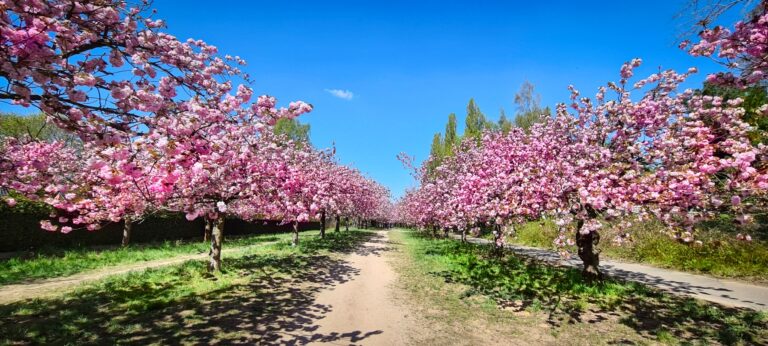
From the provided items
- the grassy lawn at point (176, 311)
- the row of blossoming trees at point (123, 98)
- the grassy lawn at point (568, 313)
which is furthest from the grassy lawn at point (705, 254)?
the row of blossoming trees at point (123, 98)

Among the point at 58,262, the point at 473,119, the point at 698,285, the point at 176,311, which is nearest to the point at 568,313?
the point at 698,285

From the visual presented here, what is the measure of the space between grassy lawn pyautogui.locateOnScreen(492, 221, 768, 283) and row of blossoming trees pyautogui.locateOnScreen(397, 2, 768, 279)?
2.78 meters

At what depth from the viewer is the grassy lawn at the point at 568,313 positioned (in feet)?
23.3

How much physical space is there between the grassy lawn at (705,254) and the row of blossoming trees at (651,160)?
2.78 m

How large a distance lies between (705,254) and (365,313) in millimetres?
15755

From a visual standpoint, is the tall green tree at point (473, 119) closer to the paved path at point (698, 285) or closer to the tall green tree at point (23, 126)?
the paved path at point (698, 285)

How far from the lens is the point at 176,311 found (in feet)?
24.9

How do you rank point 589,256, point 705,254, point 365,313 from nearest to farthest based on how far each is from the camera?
point 365,313, point 589,256, point 705,254

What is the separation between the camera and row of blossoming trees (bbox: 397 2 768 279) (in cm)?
557

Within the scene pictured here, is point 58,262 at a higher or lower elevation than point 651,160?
lower

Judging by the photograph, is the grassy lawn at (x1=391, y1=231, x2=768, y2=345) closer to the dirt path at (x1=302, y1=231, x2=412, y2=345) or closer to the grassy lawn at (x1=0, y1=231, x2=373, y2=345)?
the dirt path at (x1=302, y1=231, x2=412, y2=345)

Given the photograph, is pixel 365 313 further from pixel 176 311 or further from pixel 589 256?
pixel 589 256

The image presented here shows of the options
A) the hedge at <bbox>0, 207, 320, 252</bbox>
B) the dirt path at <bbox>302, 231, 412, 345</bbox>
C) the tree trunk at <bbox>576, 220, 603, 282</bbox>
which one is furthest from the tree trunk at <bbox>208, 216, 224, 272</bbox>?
the tree trunk at <bbox>576, 220, 603, 282</bbox>

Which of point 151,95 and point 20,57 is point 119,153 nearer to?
point 151,95
